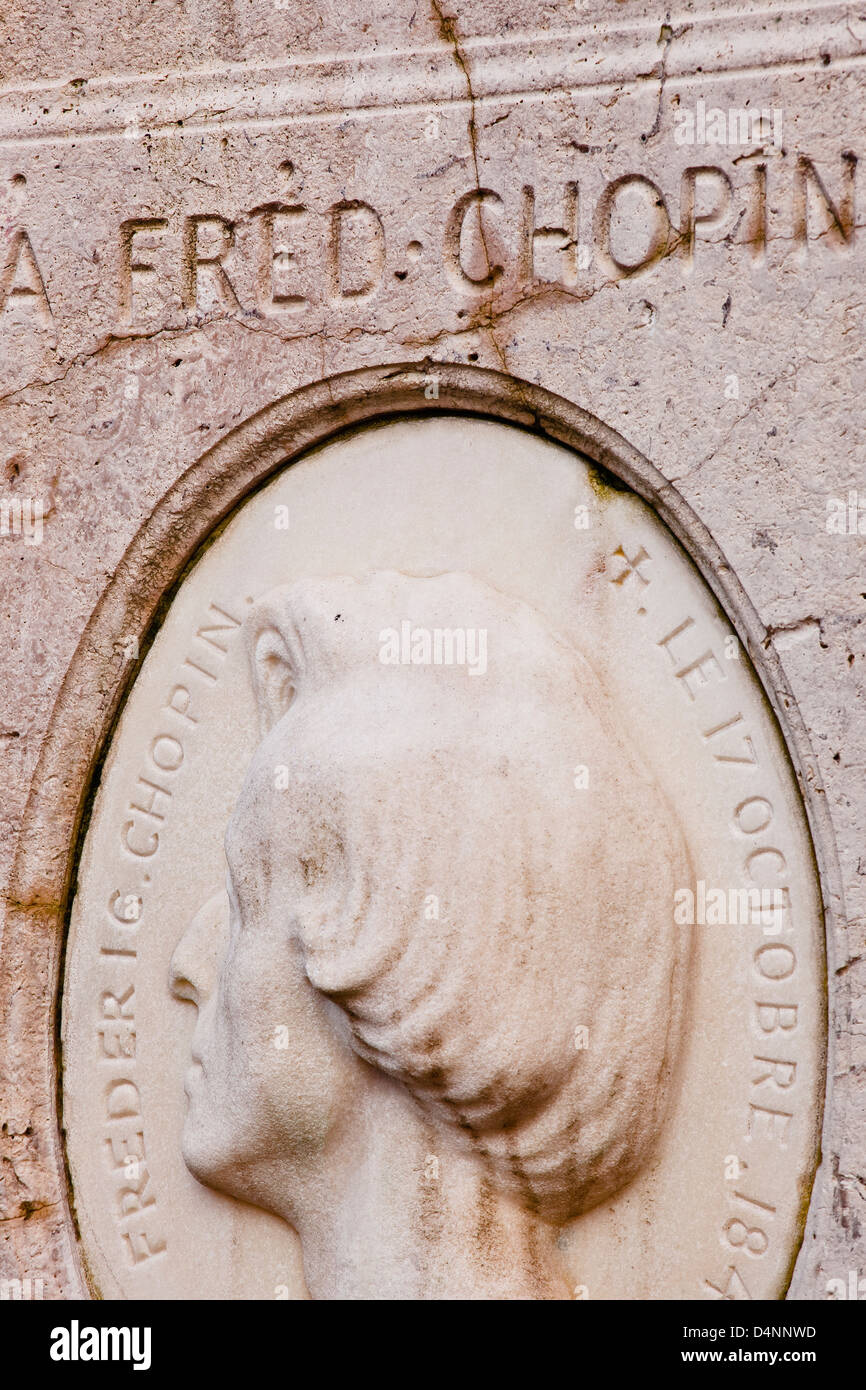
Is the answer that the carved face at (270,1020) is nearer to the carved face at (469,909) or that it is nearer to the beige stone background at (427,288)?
the carved face at (469,909)

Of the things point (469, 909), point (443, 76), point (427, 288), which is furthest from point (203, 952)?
point (443, 76)

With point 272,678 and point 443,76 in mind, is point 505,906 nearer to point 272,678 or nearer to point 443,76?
point 272,678

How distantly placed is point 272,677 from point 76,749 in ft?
1.40

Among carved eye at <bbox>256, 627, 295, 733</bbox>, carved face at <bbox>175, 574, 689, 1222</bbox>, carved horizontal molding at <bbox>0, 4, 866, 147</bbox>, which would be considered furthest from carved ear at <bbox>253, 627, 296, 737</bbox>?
carved horizontal molding at <bbox>0, 4, 866, 147</bbox>

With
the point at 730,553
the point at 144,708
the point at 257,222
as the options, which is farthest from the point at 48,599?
the point at 730,553

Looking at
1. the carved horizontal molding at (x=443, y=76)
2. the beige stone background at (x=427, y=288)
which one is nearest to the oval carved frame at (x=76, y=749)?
the beige stone background at (x=427, y=288)

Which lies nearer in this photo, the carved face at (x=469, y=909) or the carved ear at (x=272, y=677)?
the carved face at (x=469, y=909)

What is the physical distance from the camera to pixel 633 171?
2.47 meters

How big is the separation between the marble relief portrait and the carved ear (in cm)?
7

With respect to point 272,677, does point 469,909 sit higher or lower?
lower

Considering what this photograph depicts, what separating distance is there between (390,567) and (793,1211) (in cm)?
123

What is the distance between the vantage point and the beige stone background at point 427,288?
2355 mm

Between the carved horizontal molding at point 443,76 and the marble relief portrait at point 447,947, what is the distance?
2.73 feet

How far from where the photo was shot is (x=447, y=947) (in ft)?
7.79
